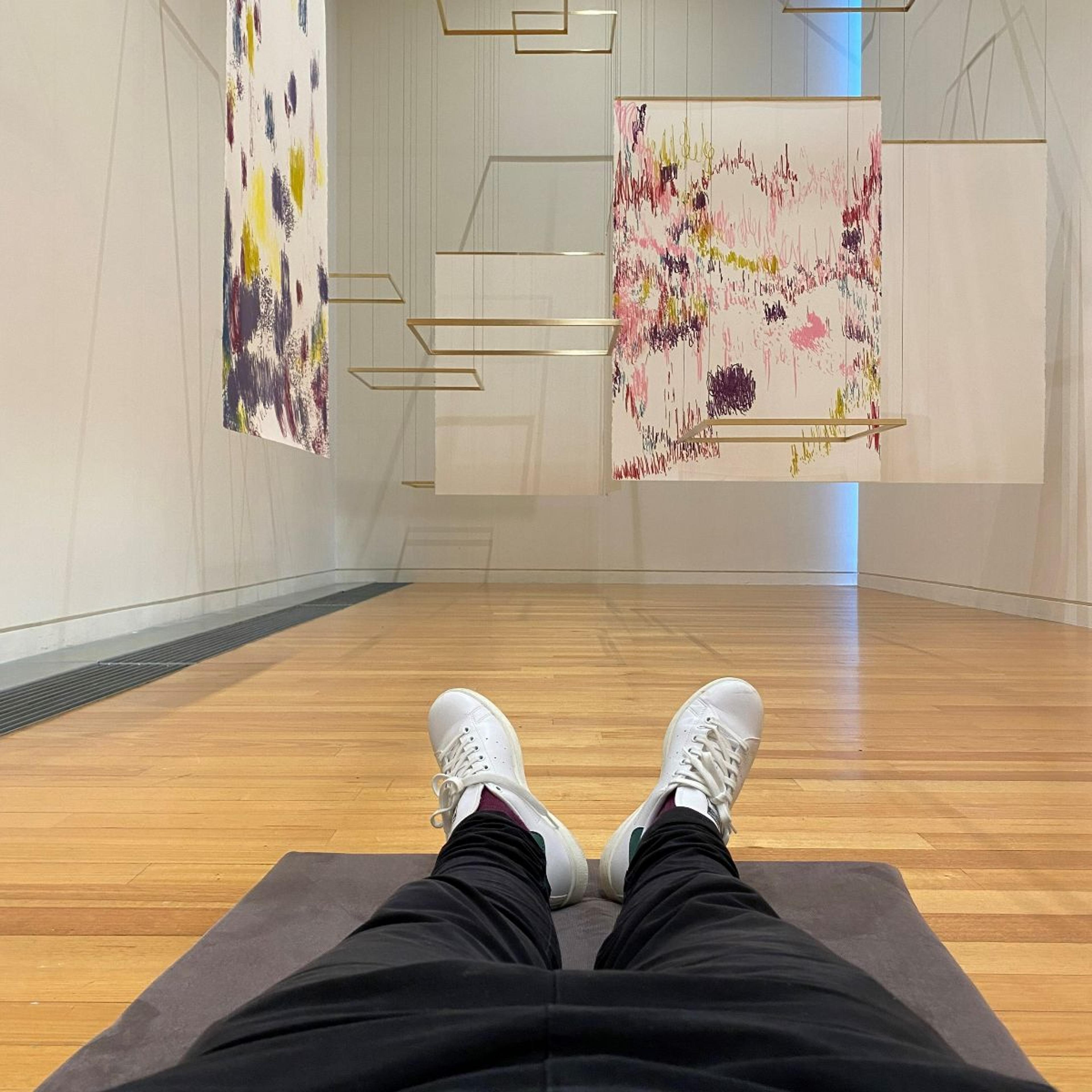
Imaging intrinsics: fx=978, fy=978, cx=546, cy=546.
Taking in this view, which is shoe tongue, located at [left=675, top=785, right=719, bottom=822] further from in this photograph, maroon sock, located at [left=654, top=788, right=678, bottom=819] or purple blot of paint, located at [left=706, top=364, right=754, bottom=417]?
purple blot of paint, located at [left=706, top=364, right=754, bottom=417]

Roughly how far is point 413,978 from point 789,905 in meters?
0.69

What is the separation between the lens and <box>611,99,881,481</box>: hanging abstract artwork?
4664 millimetres

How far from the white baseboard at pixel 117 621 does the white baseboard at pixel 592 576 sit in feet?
7.09

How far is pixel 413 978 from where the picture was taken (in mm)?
543

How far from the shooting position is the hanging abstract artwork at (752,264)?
15.3 feet

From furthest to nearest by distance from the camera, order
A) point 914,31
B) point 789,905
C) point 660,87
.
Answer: point 660,87, point 914,31, point 789,905

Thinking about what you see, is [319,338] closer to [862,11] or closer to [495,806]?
[862,11]

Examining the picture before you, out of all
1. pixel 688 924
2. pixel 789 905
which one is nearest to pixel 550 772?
pixel 789 905

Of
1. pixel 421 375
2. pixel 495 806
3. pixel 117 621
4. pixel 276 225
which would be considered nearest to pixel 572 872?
pixel 495 806

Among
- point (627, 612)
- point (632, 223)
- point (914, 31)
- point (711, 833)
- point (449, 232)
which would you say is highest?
point (914, 31)

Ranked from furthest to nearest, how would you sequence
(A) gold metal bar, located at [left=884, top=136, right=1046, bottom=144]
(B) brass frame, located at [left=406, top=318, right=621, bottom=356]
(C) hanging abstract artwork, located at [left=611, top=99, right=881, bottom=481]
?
(C) hanging abstract artwork, located at [left=611, top=99, right=881, bottom=481] → (A) gold metal bar, located at [left=884, top=136, right=1046, bottom=144] → (B) brass frame, located at [left=406, top=318, right=621, bottom=356]

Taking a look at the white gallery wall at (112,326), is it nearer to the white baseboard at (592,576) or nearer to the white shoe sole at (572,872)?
the white shoe sole at (572,872)

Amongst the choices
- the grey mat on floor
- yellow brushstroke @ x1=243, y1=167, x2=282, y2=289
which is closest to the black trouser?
the grey mat on floor

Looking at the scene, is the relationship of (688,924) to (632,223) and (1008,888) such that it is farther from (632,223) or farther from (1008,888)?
(632,223)
